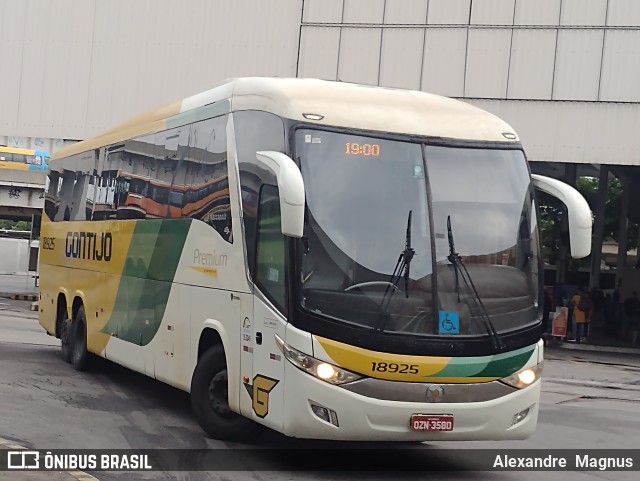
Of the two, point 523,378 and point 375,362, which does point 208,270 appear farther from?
point 523,378

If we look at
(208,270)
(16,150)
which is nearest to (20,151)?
(16,150)

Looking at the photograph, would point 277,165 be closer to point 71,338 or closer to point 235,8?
point 71,338

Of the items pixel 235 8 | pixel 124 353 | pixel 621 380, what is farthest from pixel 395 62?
pixel 124 353

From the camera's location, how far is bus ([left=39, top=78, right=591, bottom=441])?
8844 millimetres

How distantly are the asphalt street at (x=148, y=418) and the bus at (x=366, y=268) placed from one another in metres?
0.68

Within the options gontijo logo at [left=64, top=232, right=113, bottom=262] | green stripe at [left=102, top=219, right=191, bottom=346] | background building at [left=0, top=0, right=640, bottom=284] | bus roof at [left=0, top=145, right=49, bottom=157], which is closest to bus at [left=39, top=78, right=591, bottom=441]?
green stripe at [left=102, top=219, right=191, bottom=346]

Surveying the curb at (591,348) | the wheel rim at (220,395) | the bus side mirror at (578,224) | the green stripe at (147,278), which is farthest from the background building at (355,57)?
the wheel rim at (220,395)

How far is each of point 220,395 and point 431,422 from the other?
2487mm

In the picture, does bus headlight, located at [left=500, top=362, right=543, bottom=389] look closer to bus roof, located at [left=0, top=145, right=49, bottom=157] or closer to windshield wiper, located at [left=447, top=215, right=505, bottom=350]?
windshield wiper, located at [left=447, top=215, right=505, bottom=350]

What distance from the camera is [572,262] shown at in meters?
43.1

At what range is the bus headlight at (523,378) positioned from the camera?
9.30m

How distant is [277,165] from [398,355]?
1801 millimetres

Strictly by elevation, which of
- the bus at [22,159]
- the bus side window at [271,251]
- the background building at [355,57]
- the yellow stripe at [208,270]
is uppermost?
the background building at [355,57]

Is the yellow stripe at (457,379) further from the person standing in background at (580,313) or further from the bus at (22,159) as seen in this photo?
the bus at (22,159)
